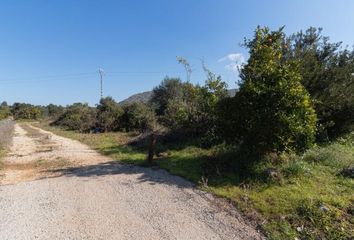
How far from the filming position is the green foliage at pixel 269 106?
7.84 m

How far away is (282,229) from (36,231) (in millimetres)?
3811

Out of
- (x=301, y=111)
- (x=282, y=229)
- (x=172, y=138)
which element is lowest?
(x=282, y=229)

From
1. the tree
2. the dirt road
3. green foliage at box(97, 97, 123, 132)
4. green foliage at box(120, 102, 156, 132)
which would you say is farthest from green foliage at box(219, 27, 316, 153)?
the tree

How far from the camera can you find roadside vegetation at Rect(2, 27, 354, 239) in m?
5.54

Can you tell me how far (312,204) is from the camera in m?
5.52

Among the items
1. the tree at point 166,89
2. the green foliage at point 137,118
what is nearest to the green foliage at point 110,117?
the green foliage at point 137,118

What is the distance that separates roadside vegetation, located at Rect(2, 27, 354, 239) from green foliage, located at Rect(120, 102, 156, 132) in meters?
6.83

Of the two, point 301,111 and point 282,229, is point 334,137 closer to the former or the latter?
point 301,111

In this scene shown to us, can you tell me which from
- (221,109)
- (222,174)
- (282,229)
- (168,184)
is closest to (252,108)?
(221,109)

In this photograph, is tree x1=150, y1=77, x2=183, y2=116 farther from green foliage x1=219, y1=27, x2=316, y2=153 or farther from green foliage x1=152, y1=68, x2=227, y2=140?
green foliage x1=219, y1=27, x2=316, y2=153

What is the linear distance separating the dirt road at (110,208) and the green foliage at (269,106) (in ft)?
7.63

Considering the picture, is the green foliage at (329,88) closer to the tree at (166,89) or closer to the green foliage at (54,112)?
the tree at (166,89)

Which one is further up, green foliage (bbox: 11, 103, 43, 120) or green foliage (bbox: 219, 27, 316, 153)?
green foliage (bbox: 11, 103, 43, 120)

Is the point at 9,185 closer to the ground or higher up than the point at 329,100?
closer to the ground
